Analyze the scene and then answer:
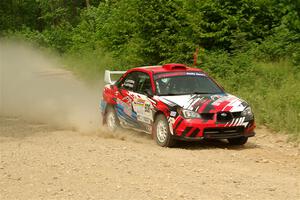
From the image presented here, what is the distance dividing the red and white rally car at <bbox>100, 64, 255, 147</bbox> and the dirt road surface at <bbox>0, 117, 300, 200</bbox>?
31 centimetres

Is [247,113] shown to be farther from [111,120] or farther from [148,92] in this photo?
[111,120]

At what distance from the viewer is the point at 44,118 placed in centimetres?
1717

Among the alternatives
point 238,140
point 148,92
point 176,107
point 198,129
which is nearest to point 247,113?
point 238,140

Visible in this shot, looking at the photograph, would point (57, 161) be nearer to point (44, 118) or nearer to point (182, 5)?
point (44, 118)

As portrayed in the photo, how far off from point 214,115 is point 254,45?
29.3 feet

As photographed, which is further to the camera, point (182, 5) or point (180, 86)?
point (182, 5)

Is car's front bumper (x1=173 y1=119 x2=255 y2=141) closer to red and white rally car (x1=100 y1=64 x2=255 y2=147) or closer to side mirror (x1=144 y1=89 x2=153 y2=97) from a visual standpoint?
red and white rally car (x1=100 y1=64 x2=255 y2=147)

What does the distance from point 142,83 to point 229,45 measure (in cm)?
859

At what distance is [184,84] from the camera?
43.4 ft

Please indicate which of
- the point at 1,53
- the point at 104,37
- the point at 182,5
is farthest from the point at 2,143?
the point at 1,53

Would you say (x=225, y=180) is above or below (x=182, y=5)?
below

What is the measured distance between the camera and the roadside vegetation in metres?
15.8

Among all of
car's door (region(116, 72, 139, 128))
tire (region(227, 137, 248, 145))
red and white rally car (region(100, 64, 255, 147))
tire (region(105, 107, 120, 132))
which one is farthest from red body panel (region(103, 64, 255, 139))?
tire (region(105, 107, 120, 132))

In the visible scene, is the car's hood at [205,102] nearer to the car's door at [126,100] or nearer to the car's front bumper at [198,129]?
the car's front bumper at [198,129]
